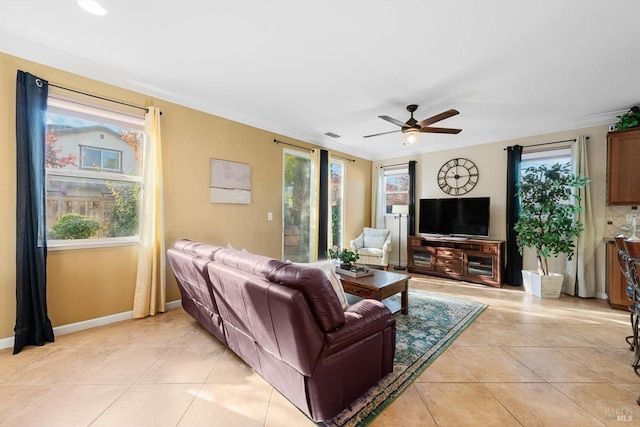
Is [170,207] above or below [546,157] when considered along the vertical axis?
below

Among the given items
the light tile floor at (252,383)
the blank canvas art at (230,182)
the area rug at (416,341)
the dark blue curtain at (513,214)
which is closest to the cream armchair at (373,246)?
the area rug at (416,341)

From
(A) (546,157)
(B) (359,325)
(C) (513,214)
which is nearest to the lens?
(B) (359,325)

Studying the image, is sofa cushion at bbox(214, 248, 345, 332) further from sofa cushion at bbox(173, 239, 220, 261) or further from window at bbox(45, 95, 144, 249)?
window at bbox(45, 95, 144, 249)

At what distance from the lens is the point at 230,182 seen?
388 centimetres

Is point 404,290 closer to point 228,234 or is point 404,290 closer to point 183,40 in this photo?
point 228,234

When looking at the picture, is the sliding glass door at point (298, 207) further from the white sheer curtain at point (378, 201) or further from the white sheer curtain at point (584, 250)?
the white sheer curtain at point (584, 250)

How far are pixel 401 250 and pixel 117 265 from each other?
Result: 5.29 meters

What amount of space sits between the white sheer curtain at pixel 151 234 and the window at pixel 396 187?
4888 mm

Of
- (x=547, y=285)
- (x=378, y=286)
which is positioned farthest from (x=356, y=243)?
(x=547, y=285)

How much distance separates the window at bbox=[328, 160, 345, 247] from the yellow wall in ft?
4.00

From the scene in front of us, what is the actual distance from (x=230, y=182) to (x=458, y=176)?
440 cm

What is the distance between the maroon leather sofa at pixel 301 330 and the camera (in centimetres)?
142

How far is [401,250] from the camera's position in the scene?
20.1 feet

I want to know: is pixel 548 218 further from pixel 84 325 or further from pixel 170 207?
pixel 84 325
